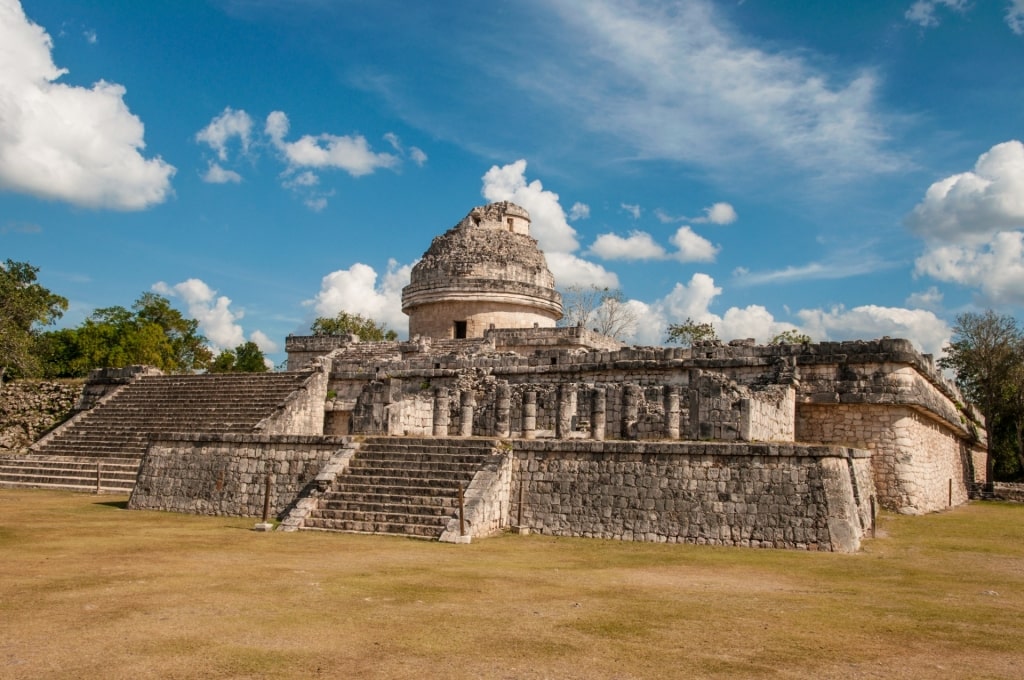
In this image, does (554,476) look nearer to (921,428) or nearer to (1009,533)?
(1009,533)

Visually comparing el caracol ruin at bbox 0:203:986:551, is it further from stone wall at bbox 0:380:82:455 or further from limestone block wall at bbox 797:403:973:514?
stone wall at bbox 0:380:82:455

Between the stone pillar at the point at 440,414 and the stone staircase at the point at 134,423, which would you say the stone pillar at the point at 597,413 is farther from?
the stone staircase at the point at 134,423

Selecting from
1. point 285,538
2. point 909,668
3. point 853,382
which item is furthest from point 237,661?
point 853,382

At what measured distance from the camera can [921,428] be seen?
59.3 ft

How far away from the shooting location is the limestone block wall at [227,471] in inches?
582

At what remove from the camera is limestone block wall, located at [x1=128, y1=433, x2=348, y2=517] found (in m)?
14.8

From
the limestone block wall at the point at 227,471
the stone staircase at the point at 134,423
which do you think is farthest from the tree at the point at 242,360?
the limestone block wall at the point at 227,471

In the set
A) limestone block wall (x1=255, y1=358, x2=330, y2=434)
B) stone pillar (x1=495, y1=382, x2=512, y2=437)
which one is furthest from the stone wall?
stone pillar (x1=495, y1=382, x2=512, y2=437)

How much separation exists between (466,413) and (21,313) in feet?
66.6

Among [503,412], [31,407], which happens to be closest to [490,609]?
[503,412]

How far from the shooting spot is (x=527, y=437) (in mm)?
15180

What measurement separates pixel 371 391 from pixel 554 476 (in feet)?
15.9

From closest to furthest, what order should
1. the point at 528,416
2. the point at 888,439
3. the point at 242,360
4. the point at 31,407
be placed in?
the point at 528,416
the point at 888,439
the point at 31,407
the point at 242,360

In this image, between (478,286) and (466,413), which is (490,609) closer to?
(466,413)
